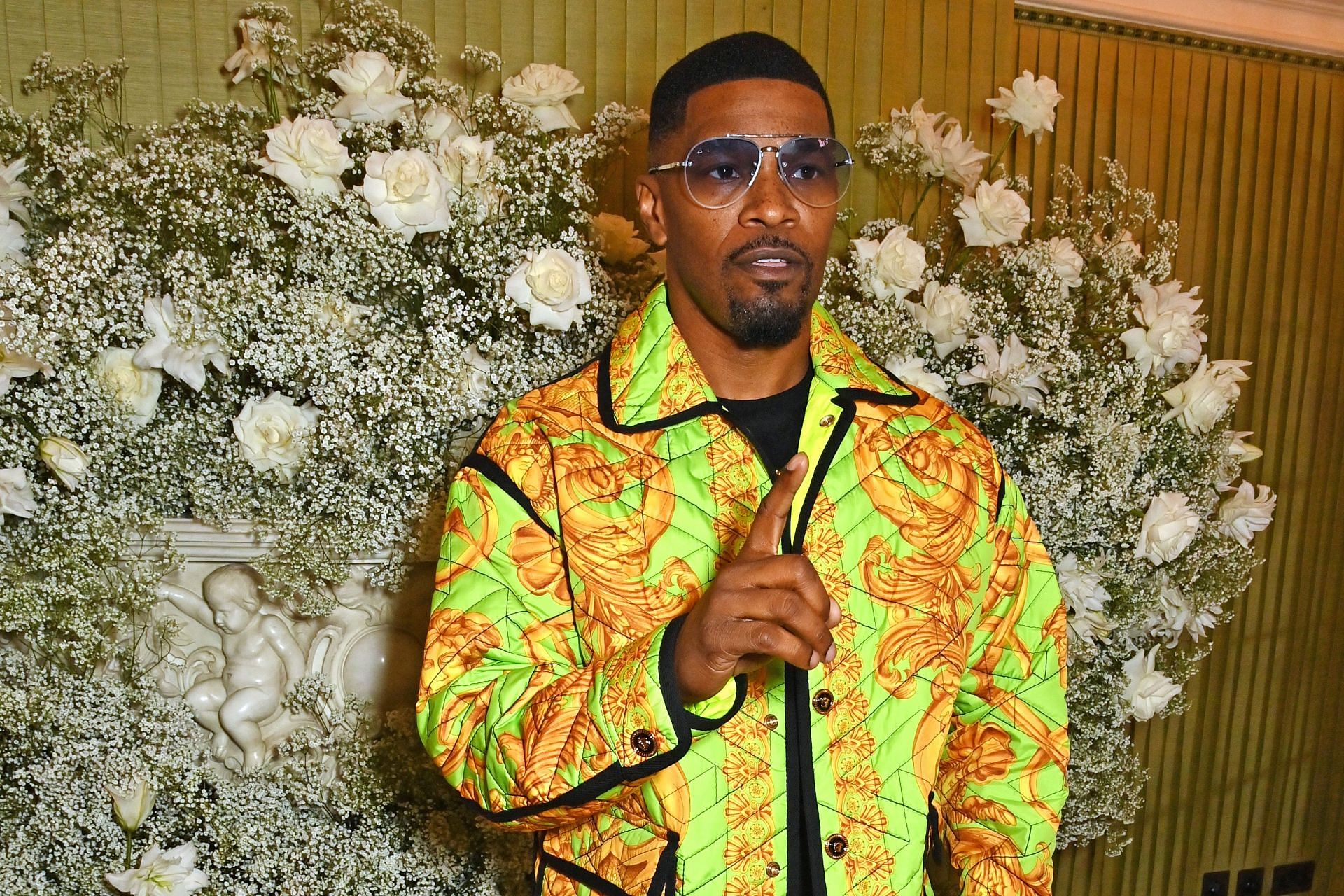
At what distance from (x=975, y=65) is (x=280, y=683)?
1789 mm

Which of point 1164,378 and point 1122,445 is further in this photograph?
point 1164,378

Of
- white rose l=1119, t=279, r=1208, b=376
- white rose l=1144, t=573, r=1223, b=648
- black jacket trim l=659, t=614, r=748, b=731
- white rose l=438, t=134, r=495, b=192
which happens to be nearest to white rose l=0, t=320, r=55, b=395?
white rose l=438, t=134, r=495, b=192

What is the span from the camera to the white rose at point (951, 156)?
75.0 inches

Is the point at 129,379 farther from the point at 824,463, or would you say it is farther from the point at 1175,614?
the point at 1175,614

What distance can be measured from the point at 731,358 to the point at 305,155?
724mm

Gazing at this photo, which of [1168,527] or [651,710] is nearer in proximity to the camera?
[651,710]

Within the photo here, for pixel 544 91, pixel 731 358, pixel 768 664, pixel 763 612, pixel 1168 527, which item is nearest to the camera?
pixel 763 612

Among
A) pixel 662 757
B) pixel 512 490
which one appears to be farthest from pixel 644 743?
pixel 512 490

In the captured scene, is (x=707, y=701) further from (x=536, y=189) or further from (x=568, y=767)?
(x=536, y=189)

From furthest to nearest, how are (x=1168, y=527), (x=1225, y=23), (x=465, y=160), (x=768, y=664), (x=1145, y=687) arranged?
(x=1225, y=23) < (x=1145, y=687) < (x=1168, y=527) < (x=465, y=160) < (x=768, y=664)

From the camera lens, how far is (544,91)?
1.71 metres

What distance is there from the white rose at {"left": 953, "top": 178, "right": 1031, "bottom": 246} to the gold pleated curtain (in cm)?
32

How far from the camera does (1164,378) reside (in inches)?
76.5

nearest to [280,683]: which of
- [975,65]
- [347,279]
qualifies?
[347,279]
